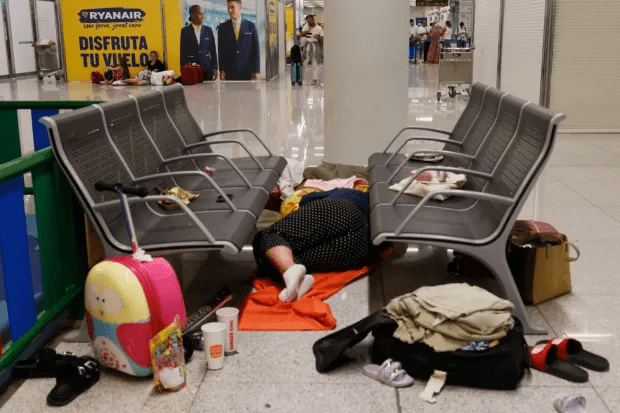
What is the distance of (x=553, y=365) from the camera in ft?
10.2

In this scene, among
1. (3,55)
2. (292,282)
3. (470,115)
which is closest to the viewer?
(292,282)

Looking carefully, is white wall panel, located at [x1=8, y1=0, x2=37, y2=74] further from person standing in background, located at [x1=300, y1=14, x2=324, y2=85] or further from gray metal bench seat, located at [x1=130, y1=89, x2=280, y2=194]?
gray metal bench seat, located at [x1=130, y1=89, x2=280, y2=194]

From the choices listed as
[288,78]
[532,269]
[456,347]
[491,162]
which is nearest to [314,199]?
[491,162]

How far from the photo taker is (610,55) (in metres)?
10.6

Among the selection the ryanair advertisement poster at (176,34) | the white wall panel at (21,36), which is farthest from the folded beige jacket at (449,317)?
the white wall panel at (21,36)

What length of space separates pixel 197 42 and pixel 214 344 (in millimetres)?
18658

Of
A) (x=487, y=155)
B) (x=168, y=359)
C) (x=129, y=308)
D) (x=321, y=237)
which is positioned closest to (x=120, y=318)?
(x=129, y=308)

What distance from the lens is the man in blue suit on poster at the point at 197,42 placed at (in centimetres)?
2066

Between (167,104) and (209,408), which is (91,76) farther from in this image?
(209,408)

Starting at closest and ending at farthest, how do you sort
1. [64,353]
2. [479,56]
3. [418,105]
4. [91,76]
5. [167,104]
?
[64,353], [167,104], [418,105], [479,56], [91,76]

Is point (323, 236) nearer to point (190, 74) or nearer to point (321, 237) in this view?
point (321, 237)

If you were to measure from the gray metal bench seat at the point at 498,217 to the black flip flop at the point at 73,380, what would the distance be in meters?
1.48

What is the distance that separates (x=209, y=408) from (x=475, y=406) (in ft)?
3.53

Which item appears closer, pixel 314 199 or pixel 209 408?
pixel 209 408
